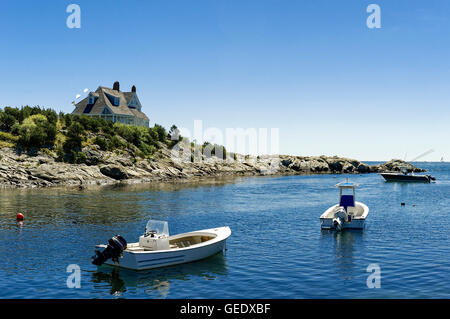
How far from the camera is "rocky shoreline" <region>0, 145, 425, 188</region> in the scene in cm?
6825

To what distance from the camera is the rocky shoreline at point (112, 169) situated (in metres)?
68.2

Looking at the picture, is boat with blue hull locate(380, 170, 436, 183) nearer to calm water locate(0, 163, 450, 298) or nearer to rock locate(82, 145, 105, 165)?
calm water locate(0, 163, 450, 298)

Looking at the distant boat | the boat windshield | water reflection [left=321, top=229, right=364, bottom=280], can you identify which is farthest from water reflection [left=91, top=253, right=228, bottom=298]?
the distant boat

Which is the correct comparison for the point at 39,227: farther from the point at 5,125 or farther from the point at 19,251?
the point at 5,125

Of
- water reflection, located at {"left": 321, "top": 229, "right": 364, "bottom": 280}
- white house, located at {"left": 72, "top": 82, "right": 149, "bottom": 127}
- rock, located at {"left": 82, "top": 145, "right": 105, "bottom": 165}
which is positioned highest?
white house, located at {"left": 72, "top": 82, "right": 149, "bottom": 127}

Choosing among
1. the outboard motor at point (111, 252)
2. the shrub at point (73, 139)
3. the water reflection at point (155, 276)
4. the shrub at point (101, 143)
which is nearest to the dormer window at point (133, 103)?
the shrub at point (101, 143)

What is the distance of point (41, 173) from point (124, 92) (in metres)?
45.5

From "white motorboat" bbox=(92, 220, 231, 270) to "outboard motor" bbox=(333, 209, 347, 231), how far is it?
11.9 m

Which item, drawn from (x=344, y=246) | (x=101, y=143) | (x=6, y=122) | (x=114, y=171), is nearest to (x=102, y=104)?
(x=101, y=143)

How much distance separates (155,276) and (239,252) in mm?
7440

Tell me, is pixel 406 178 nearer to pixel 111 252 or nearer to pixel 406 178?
pixel 406 178

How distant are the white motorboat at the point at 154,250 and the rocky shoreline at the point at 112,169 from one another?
160 ft

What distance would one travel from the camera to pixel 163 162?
97.7 m

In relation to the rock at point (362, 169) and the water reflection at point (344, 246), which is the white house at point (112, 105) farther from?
the rock at point (362, 169)
